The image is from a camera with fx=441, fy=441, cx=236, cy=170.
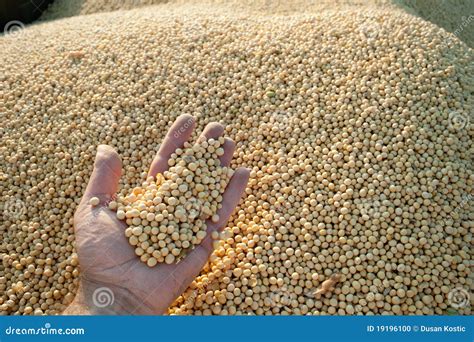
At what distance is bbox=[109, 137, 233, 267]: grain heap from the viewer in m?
2.10

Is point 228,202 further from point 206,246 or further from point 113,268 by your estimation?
point 113,268

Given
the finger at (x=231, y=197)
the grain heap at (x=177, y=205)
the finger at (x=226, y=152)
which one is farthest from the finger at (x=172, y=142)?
the finger at (x=231, y=197)

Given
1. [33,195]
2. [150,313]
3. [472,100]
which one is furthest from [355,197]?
[33,195]

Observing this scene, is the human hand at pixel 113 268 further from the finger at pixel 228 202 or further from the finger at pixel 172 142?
the finger at pixel 172 142

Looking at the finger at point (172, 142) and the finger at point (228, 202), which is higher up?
the finger at point (172, 142)

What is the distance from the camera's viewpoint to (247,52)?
321 centimetres

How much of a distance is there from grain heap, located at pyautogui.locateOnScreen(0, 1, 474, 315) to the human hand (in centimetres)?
24

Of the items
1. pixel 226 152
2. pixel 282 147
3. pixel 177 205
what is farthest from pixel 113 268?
pixel 282 147

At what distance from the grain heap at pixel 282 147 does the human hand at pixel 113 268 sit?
9.5 inches

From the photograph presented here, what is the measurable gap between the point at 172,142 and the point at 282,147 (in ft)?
2.33

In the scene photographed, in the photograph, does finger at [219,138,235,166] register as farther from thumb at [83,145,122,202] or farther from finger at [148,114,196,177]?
thumb at [83,145,122,202]

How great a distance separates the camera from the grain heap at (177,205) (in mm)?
2104

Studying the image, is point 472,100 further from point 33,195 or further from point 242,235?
point 33,195

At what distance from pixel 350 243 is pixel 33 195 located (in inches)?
75.0
